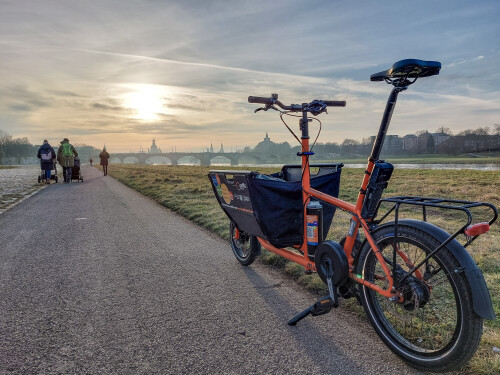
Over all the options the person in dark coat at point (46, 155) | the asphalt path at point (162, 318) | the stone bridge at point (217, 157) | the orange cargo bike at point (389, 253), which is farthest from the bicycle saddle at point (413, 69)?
the stone bridge at point (217, 157)

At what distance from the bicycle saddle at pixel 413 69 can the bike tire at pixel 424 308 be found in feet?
3.53

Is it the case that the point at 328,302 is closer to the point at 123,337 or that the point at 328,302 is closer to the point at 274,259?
the point at 123,337

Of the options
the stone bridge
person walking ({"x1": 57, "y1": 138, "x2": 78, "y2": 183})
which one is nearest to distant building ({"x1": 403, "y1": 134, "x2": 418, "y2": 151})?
the stone bridge

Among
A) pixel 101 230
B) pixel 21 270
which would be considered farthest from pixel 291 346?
pixel 101 230

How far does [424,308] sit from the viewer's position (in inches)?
105

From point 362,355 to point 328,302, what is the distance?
48 cm

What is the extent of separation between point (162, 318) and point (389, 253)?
200cm

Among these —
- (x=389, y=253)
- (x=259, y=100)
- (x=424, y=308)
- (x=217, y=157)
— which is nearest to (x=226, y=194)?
(x=259, y=100)

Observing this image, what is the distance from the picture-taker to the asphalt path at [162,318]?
8.18 feet

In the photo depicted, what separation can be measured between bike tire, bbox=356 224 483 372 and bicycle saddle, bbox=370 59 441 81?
1.08 m

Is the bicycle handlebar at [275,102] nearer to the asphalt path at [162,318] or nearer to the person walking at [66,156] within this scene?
the asphalt path at [162,318]

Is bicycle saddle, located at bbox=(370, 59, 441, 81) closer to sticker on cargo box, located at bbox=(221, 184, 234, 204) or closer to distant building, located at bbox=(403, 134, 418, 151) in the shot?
sticker on cargo box, located at bbox=(221, 184, 234, 204)

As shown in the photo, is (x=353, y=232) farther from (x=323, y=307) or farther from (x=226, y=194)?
(x=226, y=194)

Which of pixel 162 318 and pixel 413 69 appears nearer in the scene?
pixel 413 69
